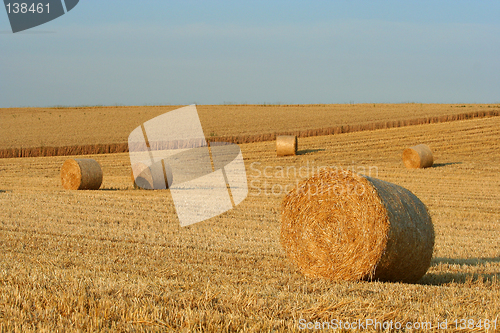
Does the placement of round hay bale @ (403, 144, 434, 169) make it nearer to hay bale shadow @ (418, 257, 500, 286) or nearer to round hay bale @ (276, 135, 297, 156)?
round hay bale @ (276, 135, 297, 156)

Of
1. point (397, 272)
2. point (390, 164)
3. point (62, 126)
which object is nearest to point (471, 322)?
point (397, 272)

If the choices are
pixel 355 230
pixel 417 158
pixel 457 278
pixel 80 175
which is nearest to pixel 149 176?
pixel 80 175

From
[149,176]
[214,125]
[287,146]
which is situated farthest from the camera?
[214,125]

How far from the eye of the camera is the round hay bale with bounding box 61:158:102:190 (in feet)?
44.3

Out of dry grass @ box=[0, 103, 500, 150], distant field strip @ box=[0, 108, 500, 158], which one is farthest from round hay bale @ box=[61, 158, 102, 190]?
dry grass @ box=[0, 103, 500, 150]

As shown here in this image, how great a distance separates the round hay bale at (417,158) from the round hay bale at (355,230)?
13.2m

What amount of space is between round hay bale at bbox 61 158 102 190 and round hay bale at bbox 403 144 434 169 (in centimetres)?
1151

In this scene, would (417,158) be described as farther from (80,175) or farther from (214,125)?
(214,125)

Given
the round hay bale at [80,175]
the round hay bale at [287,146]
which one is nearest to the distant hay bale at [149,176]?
the round hay bale at [80,175]

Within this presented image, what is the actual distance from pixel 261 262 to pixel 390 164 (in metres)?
14.6

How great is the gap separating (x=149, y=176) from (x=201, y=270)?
27.7 ft

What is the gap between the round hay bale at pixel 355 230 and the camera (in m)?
5.16

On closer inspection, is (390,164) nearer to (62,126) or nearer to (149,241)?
(149,241)

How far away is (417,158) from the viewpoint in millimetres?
18203
